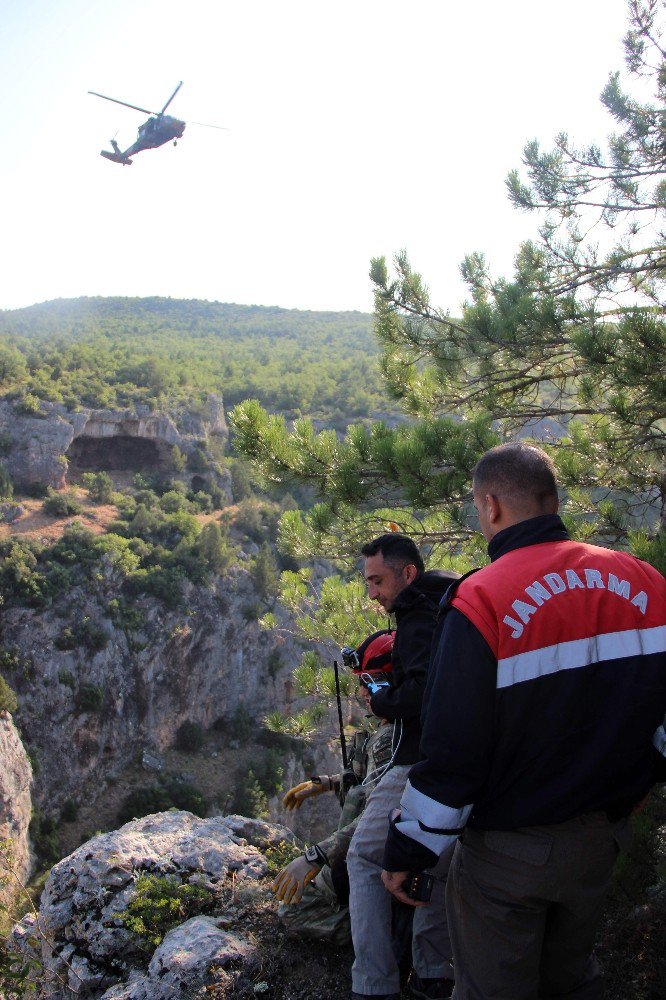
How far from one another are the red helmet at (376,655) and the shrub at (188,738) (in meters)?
24.9

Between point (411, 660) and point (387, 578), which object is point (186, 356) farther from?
point (411, 660)

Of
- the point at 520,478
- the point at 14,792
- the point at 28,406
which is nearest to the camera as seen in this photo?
the point at 520,478

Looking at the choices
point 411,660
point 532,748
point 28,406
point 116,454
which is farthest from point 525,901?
point 116,454

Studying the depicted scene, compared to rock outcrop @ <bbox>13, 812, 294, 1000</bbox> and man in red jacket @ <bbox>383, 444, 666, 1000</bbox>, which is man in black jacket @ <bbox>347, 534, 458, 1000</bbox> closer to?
man in red jacket @ <bbox>383, 444, 666, 1000</bbox>

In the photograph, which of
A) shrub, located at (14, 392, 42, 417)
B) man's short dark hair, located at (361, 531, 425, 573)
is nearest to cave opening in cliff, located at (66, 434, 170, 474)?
shrub, located at (14, 392, 42, 417)

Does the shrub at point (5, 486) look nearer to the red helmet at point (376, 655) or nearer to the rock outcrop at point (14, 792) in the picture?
the rock outcrop at point (14, 792)

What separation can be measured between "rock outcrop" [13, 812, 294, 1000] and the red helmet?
1221mm

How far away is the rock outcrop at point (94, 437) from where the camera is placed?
96.1 ft

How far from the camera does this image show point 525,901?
1452 millimetres

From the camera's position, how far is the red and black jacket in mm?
1414

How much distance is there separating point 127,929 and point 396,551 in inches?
80.5

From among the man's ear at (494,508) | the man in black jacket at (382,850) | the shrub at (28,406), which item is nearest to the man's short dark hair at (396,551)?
the man in black jacket at (382,850)

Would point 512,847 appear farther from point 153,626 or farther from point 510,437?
point 153,626

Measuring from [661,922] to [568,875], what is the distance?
5.08ft
